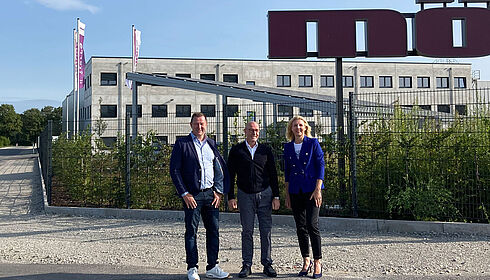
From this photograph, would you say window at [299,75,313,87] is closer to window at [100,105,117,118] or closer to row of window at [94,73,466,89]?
row of window at [94,73,466,89]

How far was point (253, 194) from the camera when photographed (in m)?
5.08

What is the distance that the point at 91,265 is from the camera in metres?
5.70

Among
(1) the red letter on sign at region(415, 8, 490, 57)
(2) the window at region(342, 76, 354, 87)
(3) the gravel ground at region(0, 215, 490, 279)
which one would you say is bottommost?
(3) the gravel ground at region(0, 215, 490, 279)

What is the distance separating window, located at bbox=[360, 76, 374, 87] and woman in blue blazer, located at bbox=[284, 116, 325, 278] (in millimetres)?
40535

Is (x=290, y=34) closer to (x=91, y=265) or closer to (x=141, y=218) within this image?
(x=141, y=218)

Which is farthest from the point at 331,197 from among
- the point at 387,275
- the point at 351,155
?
the point at 387,275

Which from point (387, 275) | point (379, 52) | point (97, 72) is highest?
point (97, 72)

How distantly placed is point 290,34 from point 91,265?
6839 mm

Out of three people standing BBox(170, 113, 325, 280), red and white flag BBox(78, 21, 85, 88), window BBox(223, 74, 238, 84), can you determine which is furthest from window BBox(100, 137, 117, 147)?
window BBox(223, 74, 238, 84)

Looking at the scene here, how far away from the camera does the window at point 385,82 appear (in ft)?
146

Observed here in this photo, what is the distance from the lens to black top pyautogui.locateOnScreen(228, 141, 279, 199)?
5.09m

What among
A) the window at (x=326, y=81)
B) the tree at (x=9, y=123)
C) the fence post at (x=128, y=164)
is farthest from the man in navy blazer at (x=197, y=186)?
the tree at (x=9, y=123)

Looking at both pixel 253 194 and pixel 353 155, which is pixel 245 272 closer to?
pixel 253 194

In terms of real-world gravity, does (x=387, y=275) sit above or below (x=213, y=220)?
below
